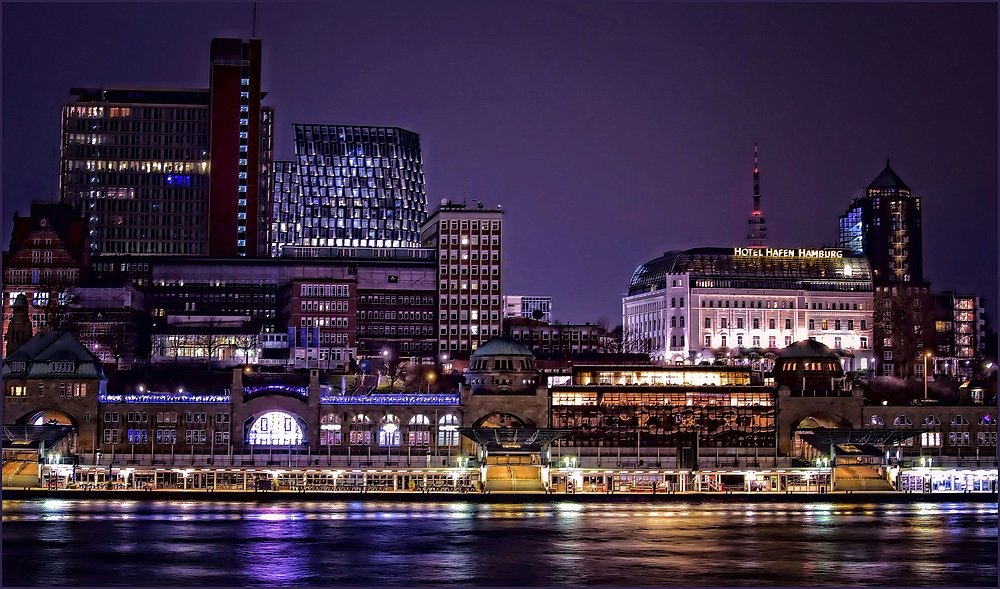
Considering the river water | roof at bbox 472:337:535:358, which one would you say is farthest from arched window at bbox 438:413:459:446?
the river water

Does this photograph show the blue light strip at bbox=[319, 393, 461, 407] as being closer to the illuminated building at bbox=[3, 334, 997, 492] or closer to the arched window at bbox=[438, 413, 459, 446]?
the illuminated building at bbox=[3, 334, 997, 492]

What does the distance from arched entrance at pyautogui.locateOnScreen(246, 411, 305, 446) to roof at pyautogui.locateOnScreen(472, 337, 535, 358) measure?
20989mm

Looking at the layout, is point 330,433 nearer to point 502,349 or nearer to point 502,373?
point 502,373

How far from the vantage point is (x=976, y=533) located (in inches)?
5448

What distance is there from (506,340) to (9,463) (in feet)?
183

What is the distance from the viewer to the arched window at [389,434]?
185625 millimetres

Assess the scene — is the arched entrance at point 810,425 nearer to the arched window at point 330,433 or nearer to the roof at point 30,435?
the arched window at point 330,433

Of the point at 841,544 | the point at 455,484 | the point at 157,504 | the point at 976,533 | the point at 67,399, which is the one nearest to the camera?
the point at 841,544

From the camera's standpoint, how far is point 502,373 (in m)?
190

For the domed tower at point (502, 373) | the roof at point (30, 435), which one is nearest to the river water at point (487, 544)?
the roof at point (30, 435)

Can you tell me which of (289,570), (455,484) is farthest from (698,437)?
(289,570)

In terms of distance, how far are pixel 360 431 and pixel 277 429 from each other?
29.8 ft

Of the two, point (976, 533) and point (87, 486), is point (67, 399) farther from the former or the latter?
point (976, 533)

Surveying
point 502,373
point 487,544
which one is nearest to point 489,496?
point 502,373
